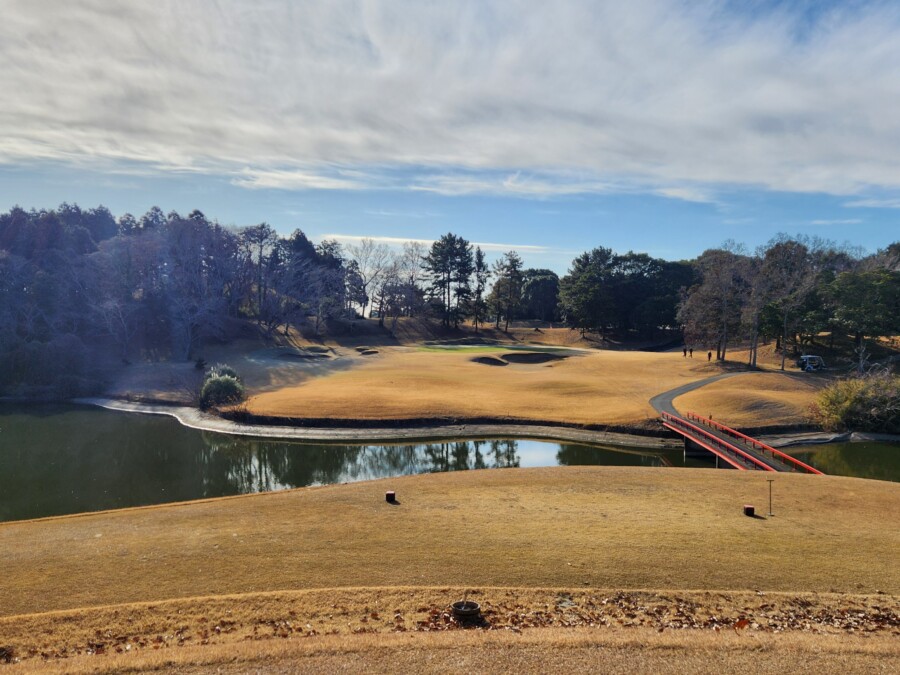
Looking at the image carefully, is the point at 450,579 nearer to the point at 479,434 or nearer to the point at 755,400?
the point at 479,434

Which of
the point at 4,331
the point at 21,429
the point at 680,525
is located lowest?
the point at 21,429

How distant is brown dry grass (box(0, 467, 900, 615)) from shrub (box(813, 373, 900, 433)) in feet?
58.6

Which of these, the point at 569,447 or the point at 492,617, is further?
the point at 569,447

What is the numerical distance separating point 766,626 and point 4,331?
61818 mm

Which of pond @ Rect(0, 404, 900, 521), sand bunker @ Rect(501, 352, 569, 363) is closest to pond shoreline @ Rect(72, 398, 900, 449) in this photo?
pond @ Rect(0, 404, 900, 521)

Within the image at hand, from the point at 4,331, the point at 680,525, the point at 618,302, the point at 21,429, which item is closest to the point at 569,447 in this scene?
the point at 680,525

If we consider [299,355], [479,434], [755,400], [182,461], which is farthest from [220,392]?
[755,400]

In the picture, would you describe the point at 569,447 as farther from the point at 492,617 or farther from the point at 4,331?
the point at 4,331

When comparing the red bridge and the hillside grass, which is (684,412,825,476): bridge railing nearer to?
the red bridge

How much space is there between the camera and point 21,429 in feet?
122

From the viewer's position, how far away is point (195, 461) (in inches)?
1184

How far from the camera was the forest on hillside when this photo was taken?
52.1 m

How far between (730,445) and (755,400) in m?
10.8

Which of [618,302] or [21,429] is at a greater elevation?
[618,302]
